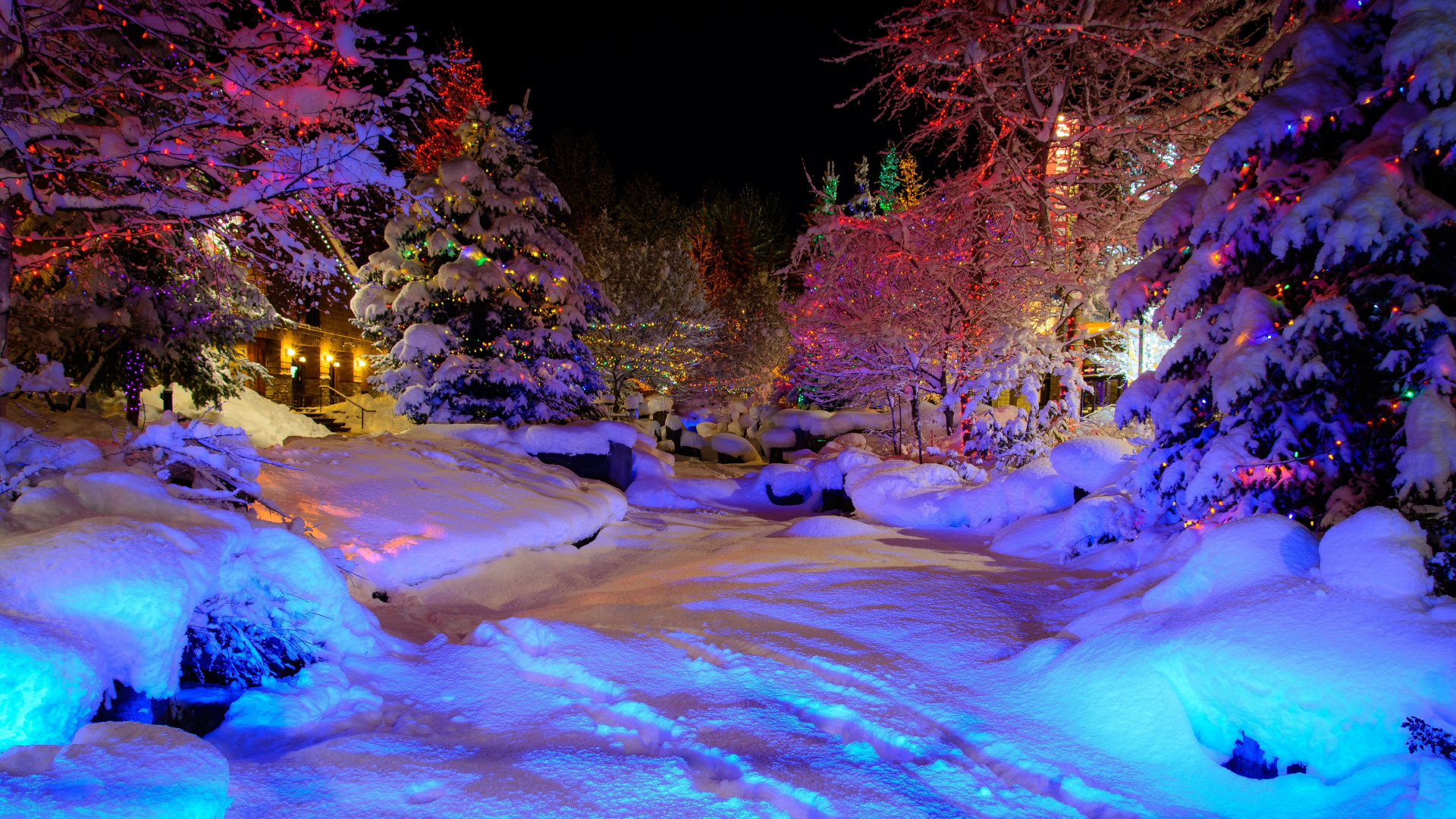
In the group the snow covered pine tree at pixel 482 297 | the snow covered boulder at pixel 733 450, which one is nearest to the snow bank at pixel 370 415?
the snow covered pine tree at pixel 482 297

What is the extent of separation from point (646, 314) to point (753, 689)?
24961 mm

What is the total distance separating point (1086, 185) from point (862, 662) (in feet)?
35.3

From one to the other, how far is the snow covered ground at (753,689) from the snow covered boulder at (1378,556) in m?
0.01

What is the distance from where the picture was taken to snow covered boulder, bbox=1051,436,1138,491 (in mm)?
7449

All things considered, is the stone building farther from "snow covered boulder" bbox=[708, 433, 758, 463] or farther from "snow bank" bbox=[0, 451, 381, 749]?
"snow bank" bbox=[0, 451, 381, 749]

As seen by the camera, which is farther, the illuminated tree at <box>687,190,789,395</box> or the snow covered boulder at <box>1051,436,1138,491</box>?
the illuminated tree at <box>687,190,789,395</box>

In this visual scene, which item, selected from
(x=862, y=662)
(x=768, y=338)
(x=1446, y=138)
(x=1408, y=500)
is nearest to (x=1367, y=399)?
(x=1408, y=500)

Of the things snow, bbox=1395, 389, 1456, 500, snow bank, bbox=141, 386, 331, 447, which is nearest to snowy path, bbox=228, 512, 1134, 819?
snow, bbox=1395, 389, 1456, 500

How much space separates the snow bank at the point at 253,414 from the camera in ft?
49.2

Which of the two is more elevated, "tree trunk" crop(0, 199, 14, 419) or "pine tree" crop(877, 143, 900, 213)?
"pine tree" crop(877, 143, 900, 213)

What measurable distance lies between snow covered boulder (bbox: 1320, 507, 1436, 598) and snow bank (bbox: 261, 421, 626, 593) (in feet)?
19.0

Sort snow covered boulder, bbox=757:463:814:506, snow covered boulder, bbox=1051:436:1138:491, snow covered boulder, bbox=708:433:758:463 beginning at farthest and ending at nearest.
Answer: snow covered boulder, bbox=708:433:758:463
snow covered boulder, bbox=757:463:814:506
snow covered boulder, bbox=1051:436:1138:491

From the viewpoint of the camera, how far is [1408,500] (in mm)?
3582

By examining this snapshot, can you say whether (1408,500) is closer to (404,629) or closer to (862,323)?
(404,629)
